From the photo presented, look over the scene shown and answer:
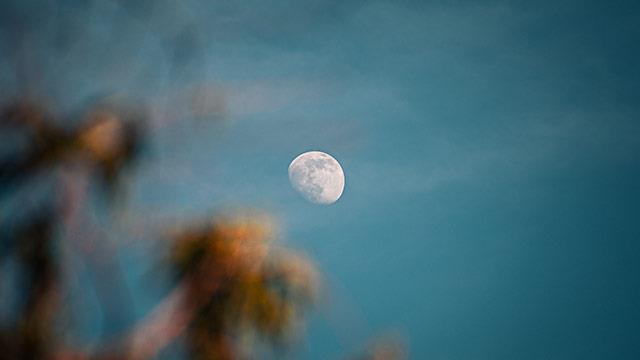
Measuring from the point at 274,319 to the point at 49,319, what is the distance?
1.24 metres

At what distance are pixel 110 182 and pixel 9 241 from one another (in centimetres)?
57

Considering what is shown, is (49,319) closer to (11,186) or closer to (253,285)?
A: (11,186)

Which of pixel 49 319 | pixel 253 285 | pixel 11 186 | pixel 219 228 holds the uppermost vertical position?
pixel 219 228

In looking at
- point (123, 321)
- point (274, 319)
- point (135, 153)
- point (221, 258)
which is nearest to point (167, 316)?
point (123, 321)

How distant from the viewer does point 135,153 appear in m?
2.87

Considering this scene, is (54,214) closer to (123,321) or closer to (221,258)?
(123,321)

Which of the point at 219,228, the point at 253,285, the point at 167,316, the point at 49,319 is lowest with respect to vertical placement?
the point at 49,319

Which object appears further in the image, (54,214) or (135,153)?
(135,153)

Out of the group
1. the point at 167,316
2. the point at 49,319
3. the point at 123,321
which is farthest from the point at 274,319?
the point at 49,319

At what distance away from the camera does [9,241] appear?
2.62m

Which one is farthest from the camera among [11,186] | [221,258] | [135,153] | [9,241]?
[221,258]

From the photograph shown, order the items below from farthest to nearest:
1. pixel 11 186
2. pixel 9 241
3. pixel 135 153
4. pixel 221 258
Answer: pixel 221 258, pixel 135 153, pixel 9 241, pixel 11 186

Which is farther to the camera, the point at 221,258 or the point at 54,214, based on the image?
the point at 221,258

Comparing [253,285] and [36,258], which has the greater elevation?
[253,285]
